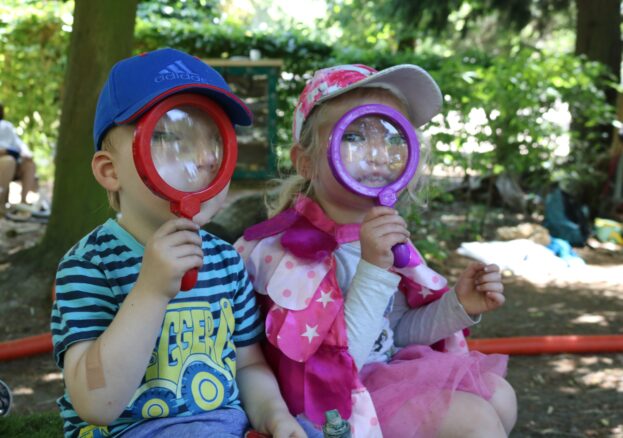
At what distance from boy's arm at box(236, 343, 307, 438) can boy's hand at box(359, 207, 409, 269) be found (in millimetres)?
402

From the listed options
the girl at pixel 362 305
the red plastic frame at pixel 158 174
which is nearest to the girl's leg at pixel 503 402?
the girl at pixel 362 305

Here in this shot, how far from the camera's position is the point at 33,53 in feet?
33.1

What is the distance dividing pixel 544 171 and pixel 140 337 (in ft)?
25.4

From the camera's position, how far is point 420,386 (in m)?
2.13

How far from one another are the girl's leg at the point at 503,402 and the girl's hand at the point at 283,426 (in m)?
0.63

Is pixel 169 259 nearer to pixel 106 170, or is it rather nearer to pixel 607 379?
pixel 106 170

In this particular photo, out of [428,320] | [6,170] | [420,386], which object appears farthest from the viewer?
[6,170]

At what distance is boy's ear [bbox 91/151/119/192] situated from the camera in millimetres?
1777

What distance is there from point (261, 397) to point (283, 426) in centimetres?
13

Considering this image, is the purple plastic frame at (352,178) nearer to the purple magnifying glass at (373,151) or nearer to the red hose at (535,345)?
the purple magnifying glass at (373,151)

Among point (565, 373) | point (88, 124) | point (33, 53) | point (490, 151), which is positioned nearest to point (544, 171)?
point (490, 151)

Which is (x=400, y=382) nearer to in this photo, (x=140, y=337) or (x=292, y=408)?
(x=292, y=408)

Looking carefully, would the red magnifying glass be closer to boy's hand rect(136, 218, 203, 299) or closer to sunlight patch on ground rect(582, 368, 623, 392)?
boy's hand rect(136, 218, 203, 299)

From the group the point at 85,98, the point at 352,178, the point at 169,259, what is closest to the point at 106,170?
the point at 169,259
